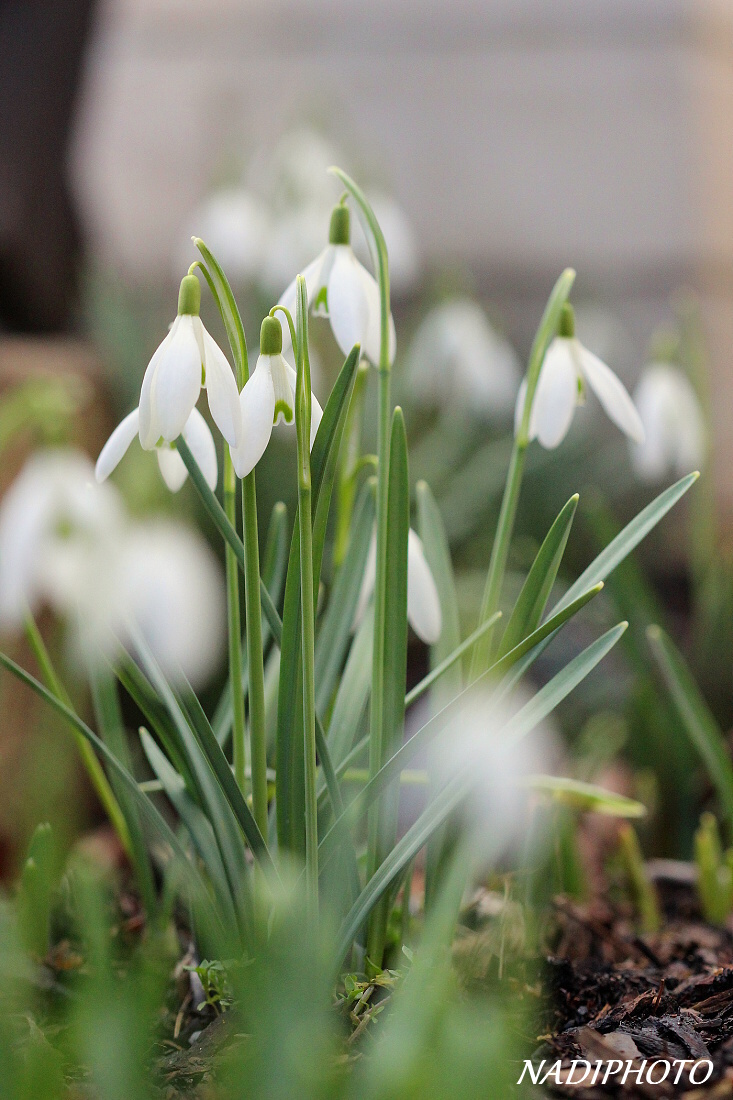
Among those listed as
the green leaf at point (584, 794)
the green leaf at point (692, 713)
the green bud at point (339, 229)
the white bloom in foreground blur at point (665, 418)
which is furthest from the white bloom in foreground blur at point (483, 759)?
the white bloom in foreground blur at point (665, 418)

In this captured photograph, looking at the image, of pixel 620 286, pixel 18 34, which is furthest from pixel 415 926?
pixel 620 286

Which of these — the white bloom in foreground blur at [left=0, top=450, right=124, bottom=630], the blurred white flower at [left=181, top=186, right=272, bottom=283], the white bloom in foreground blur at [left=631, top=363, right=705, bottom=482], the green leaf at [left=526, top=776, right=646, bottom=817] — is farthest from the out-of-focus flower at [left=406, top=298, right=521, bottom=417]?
the green leaf at [left=526, top=776, right=646, bottom=817]

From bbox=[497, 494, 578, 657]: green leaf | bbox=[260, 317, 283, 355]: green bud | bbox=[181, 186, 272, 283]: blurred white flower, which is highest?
bbox=[181, 186, 272, 283]: blurred white flower

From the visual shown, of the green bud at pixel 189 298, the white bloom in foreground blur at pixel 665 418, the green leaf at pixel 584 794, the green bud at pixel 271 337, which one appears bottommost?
the green leaf at pixel 584 794

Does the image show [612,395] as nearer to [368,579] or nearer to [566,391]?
[566,391]

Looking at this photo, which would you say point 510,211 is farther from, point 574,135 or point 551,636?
point 551,636

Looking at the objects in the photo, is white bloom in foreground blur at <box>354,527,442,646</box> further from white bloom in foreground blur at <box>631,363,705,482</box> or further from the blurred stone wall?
the blurred stone wall

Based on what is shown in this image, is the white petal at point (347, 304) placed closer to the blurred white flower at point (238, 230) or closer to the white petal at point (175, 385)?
the white petal at point (175, 385)
